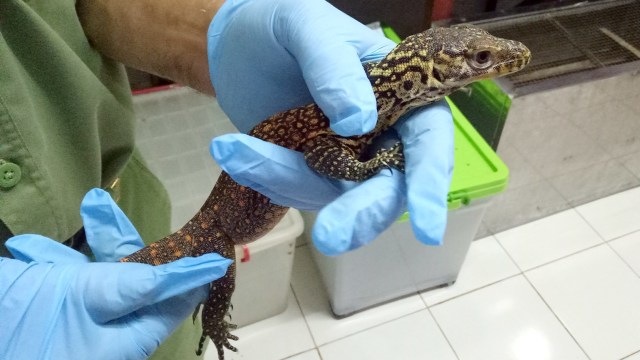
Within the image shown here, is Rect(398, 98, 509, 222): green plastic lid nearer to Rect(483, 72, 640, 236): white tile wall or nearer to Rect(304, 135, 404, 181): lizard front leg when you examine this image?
Rect(483, 72, 640, 236): white tile wall

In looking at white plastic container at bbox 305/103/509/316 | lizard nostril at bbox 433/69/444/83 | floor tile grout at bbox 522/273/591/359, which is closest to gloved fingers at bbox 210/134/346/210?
lizard nostril at bbox 433/69/444/83

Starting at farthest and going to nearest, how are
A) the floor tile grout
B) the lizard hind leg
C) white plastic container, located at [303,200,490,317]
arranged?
the floor tile grout < white plastic container, located at [303,200,490,317] < the lizard hind leg

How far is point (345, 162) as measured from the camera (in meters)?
1.15

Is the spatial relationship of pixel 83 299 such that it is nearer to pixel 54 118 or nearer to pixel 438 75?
pixel 54 118

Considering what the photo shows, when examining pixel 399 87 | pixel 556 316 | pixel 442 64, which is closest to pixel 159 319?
pixel 399 87

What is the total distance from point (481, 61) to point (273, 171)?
55 cm

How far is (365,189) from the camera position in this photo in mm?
1023

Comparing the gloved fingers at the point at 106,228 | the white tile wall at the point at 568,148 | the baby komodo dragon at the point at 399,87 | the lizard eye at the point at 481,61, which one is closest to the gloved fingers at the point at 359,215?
the baby komodo dragon at the point at 399,87

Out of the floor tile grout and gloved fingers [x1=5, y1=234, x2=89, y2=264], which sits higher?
gloved fingers [x1=5, y1=234, x2=89, y2=264]

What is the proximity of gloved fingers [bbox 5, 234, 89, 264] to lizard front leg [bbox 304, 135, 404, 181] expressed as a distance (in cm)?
59

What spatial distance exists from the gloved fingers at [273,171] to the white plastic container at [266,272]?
0.83 meters

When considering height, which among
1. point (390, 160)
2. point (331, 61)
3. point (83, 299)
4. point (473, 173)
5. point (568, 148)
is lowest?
point (568, 148)

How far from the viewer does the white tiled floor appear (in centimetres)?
243

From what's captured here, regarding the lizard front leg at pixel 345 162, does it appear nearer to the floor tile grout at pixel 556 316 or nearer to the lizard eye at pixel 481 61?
the lizard eye at pixel 481 61
